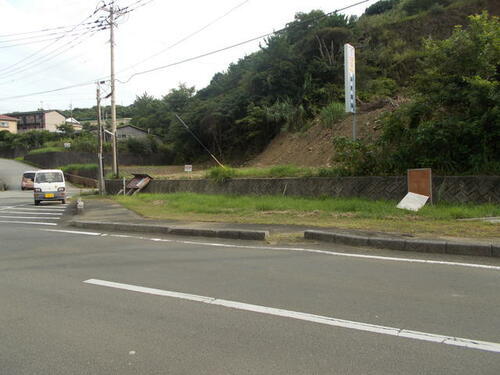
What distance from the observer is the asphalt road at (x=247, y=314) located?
11.1ft

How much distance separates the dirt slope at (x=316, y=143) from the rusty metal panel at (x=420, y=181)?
6.84 metres

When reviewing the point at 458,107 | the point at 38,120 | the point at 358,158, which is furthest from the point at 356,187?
the point at 38,120

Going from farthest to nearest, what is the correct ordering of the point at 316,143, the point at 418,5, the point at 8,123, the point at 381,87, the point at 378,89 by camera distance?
1. the point at 8,123
2. the point at 418,5
3. the point at 381,87
4. the point at 378,89
5. the point at 316,143

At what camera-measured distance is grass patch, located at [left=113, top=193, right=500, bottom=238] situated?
9102 mm

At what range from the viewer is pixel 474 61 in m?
12.3

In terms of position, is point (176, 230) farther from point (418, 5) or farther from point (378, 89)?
point (418, 5)

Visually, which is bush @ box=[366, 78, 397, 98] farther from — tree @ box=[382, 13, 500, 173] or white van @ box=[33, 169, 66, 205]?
white van @ box=[33, 169, 66, 205]

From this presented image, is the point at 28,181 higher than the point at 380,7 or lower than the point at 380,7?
lower

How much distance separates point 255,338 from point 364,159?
1130 cm

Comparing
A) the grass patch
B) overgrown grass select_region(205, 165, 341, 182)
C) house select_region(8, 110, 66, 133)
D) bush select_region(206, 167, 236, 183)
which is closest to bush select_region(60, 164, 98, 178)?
overgrown grass select_region(205, 165, 341, 182)

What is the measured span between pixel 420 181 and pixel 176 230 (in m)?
7.37

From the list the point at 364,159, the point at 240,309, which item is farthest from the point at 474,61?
the point at 240,309

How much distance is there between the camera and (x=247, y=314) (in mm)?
4484

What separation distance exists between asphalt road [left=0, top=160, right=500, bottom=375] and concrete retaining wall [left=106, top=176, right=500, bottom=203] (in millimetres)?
5469
